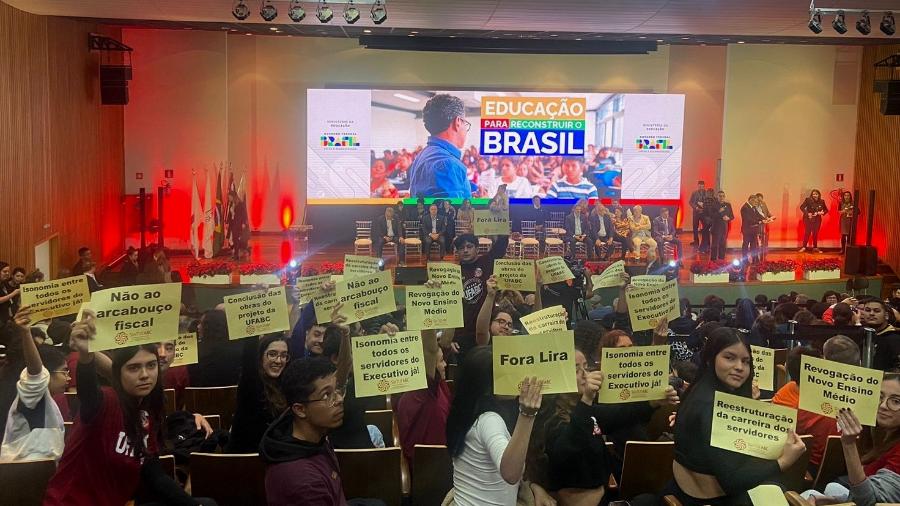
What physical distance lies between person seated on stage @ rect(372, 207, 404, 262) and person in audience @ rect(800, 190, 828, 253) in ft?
25.8

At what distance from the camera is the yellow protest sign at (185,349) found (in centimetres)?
564

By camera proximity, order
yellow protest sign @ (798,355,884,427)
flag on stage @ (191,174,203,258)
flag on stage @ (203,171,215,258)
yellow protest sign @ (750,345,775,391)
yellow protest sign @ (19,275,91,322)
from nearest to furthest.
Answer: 1. yellow protest sign @ (798,355,884,427)
2. yellow protest sign @ (19,275,91,322)
3. yellow protest sign @ (750,345,775,391)
4. flag on stage @ (191,174,203,258)
5. flag on stage @ (203,171,215,258)

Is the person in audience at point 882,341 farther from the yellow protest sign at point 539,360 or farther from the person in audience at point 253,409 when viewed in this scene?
the person in audience at point 253,409

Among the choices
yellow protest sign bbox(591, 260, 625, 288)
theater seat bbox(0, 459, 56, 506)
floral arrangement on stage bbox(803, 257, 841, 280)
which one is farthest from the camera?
floral arrangement on stage bbox(803, 257, 841, 280)

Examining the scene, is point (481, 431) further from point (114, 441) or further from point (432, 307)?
point (432, 307)

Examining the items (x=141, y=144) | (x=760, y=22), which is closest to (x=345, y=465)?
(x=760, y=22)

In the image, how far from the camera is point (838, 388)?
161 inches

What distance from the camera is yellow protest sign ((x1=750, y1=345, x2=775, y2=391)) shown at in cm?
524

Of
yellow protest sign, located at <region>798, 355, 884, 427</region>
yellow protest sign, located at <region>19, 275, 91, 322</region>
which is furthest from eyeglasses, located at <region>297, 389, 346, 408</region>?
yellow protest sign, located at <region>19, 275, 91, 322</region>

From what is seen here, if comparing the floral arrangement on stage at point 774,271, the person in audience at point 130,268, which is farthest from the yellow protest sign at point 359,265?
the floral arrangement on stage at point 774,271

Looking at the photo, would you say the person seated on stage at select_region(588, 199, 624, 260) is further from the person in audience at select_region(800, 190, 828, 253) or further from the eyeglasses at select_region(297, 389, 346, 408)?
the eyeglasses at select_region(297, 389, 346, 408)

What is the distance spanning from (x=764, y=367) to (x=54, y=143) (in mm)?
10697

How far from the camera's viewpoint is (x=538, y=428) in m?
3.72

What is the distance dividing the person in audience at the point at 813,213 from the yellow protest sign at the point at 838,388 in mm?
14681
